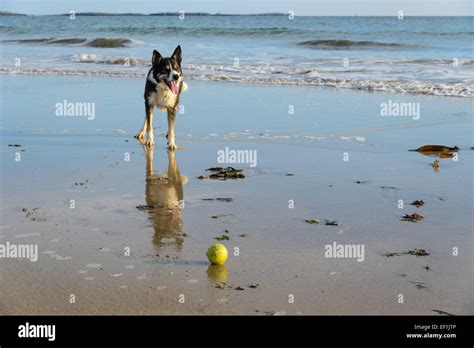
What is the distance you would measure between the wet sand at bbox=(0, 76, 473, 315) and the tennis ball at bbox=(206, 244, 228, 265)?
0.06 metres

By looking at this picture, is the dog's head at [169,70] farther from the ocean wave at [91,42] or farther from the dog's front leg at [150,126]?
the ocean wave at [91,42]

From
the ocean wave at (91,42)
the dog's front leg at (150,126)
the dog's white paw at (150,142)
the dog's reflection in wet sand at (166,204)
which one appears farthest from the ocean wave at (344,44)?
the dog's reflection in wet sand at (166,204)

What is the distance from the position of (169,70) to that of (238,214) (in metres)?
3.83

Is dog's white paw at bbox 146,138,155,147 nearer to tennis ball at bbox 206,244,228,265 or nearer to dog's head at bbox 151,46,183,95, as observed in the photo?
dog's head at bbox 151,46,183,95

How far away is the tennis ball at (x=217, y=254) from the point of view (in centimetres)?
507

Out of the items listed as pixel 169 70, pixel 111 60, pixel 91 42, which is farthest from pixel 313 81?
pixel 91 42

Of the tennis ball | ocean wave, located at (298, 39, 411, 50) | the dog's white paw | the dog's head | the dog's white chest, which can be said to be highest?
ocean wave, located at (298, 39, 411, 50)

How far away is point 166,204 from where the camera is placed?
6.79m

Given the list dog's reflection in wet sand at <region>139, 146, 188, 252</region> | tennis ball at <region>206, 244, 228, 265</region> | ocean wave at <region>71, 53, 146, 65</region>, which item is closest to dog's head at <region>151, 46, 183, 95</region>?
dog's reflection in wet sand at <region>139, 146, 188, 252</region>

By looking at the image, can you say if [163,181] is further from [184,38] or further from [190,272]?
[184,38]

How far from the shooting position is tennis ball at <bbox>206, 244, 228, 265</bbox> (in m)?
5.07

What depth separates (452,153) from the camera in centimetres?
934
